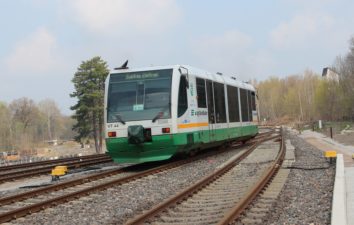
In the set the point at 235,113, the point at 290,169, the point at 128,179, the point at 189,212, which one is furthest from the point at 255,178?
the point at 235,113

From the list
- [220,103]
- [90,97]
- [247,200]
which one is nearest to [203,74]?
[220,103]

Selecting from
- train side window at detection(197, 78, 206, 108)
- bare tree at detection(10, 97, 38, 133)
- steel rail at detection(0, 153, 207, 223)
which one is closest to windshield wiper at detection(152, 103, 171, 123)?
steel rail at detection(0, 153, 207, 223)

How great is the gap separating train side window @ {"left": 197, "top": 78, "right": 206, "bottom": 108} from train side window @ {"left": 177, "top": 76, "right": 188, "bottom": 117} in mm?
1345

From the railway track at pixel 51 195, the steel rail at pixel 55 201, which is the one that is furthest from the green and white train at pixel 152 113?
the steel rail at pixel 55 201

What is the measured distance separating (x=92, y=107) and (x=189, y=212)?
192ft

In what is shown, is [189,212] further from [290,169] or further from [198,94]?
[198,94]

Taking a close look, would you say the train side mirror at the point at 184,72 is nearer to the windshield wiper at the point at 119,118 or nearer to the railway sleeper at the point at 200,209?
the windshield wiper at the point at 119,118

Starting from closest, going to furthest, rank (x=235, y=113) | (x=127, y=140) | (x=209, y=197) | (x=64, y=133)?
1. (x=209, y=197)
2. (x=127, y=140)
3. (x=235, y=113)
4. (x=64, y=133)

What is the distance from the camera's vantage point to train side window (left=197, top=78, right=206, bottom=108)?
57.5 feet

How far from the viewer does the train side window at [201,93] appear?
57.5ft

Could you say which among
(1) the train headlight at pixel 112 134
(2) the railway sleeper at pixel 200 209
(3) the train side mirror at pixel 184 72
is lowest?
(2) the railway sleeper at pixel 200 209

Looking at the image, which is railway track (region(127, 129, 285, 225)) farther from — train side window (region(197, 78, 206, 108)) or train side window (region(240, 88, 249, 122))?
train side window (region(240, 88, 249, 122))

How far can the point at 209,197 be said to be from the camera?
998 cm

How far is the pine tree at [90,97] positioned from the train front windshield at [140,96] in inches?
1969
